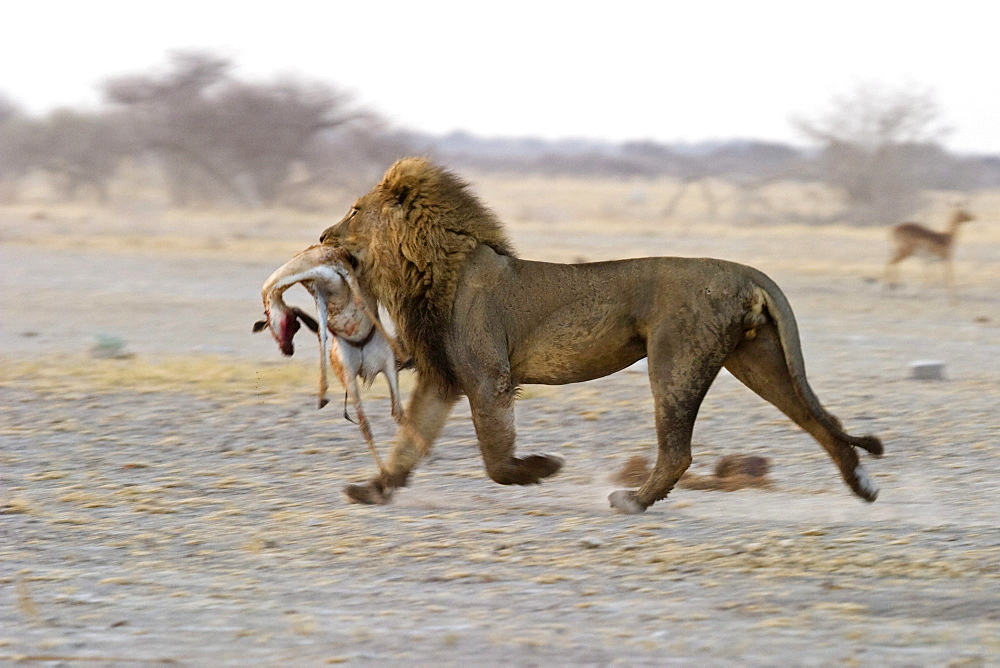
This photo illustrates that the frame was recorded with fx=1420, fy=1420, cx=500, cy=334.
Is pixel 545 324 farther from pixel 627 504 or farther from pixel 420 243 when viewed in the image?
pixel 627 504

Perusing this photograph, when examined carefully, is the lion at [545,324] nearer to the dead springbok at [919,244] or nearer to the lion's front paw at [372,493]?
the lion's front paw at [372,493]

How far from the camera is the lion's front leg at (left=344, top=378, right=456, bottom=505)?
6.22 metres

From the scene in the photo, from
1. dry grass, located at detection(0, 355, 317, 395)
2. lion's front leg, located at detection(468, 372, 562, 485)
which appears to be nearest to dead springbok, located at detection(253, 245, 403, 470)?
lion's front leg, located at detection(468, 372, 562, 485)

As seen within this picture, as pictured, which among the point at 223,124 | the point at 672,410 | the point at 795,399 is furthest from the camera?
the point at 223,124

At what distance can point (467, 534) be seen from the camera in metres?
5.76

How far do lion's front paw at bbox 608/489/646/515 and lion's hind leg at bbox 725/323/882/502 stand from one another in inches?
28.4

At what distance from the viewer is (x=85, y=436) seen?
26.4ft

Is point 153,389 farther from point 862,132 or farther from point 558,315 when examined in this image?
point 862,132

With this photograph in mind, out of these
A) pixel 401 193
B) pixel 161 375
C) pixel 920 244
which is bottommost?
pixel 161 375

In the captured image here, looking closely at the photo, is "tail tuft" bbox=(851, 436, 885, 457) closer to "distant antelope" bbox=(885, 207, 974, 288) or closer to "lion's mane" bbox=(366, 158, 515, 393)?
"lion's mane" bbox=(366, 158, 515, 393)

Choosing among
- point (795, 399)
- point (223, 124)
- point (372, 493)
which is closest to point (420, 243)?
point (372, 493)

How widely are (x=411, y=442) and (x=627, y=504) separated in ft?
3.28

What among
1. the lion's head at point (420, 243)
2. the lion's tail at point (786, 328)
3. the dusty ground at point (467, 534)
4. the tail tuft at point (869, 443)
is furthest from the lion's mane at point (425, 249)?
the tail tuft at point (869, 443)

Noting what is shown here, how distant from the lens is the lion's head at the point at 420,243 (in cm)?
602
